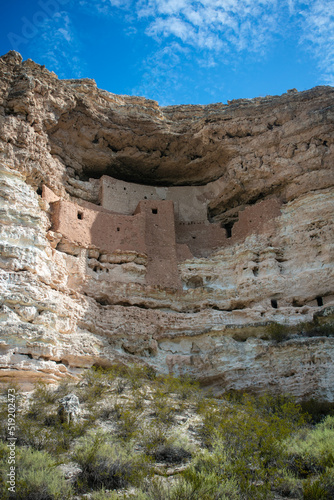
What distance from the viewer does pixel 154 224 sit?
16.5 m

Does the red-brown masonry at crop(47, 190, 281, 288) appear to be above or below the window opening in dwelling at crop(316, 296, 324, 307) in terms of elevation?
above

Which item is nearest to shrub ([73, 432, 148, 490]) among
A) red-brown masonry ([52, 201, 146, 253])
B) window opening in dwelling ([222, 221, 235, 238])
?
red-brown masonry ([52, 201, 146, 253])

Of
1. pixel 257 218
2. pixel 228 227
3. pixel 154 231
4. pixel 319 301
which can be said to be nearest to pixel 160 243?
pixel 154 231

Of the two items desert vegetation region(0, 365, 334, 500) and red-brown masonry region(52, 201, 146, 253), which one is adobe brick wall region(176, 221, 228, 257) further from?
desert vegetation region(0, 365, 334, 500)

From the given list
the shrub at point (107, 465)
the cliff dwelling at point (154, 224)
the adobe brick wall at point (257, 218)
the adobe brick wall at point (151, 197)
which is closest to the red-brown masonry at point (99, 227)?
the cliff dwelling at point (154, 224)

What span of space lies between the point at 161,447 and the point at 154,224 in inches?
371

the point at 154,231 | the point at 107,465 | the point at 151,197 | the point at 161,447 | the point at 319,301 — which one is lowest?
the point at 107,465

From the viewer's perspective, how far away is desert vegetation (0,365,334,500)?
253 inches

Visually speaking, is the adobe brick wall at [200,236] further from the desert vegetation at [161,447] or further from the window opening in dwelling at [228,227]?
the desert vegetation at [161,447]

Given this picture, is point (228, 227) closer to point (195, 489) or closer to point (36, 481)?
point (195, 489)

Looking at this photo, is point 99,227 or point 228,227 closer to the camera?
point 99,227

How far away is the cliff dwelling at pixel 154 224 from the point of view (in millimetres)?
15094

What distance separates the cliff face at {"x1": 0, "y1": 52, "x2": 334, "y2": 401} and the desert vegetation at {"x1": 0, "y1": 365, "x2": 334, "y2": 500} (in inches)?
58.4

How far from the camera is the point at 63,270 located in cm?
1357
